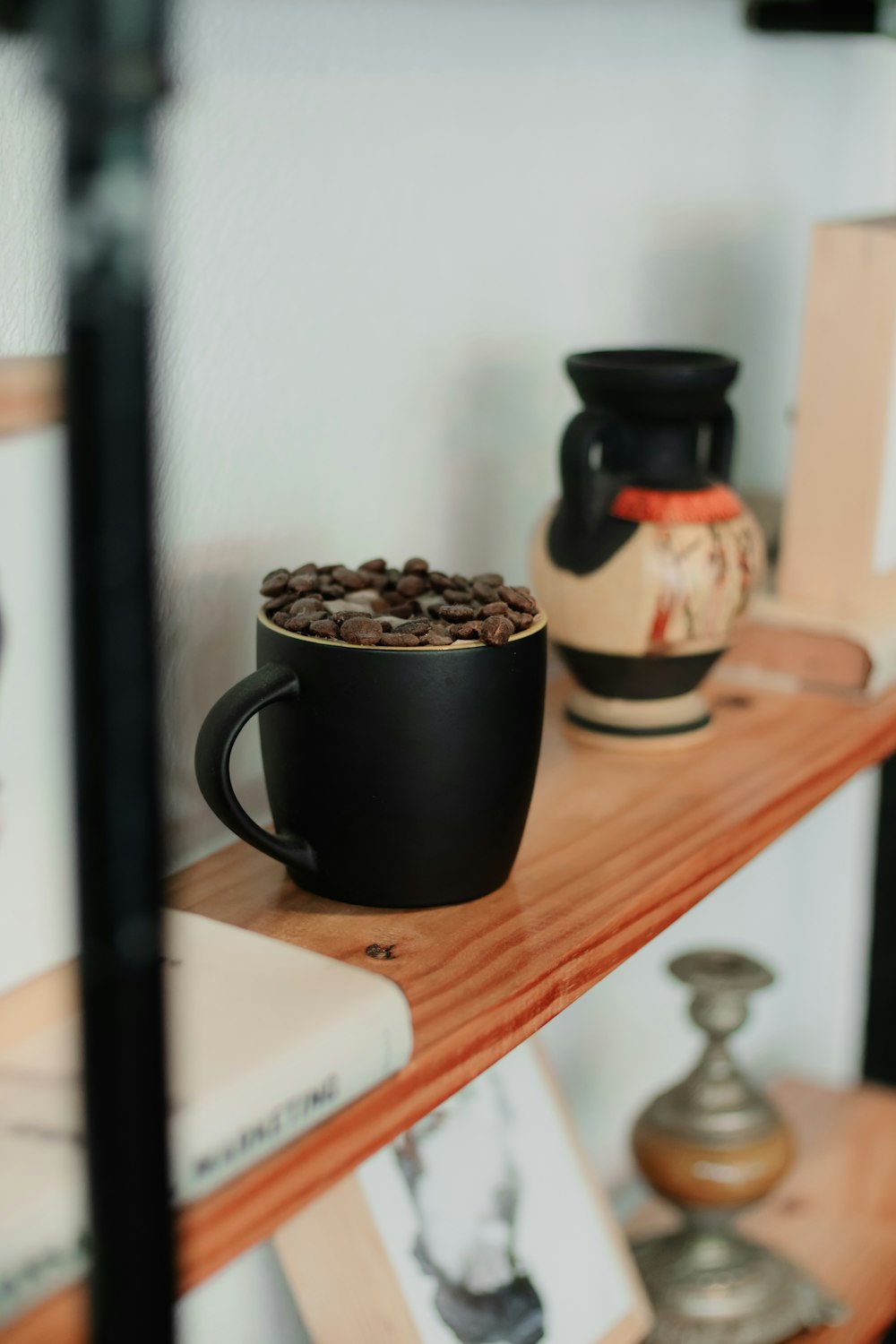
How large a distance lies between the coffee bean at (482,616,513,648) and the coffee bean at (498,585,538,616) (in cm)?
3

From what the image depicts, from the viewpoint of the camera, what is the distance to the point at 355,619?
46 centimetres

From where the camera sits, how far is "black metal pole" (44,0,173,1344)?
0.15 meters

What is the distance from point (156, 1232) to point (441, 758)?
29cm

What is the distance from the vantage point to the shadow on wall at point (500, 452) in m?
0.70

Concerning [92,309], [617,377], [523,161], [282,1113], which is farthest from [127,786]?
[523,161]

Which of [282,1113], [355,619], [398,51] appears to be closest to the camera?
[282,1113]

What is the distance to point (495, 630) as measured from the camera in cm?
46

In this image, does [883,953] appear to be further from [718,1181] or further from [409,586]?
[409,586]

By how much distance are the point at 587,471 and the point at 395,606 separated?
15 centimetres

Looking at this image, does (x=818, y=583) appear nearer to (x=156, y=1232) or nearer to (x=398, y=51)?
(x=398, y=51)

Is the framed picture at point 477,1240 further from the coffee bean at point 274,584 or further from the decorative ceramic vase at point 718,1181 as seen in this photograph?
the coffee bean at point 274,584

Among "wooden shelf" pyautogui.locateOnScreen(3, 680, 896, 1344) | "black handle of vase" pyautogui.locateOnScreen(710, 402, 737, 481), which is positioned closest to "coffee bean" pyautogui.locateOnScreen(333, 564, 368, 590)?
"wooden shelf" pyautogui.locateOnScreen(3, 680, 896, 1344)

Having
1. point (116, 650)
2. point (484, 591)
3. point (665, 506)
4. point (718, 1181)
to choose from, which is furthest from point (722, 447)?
point (116, 650)

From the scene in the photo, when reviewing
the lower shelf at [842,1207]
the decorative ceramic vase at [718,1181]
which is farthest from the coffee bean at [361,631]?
the lower shelf at [842,1207]
